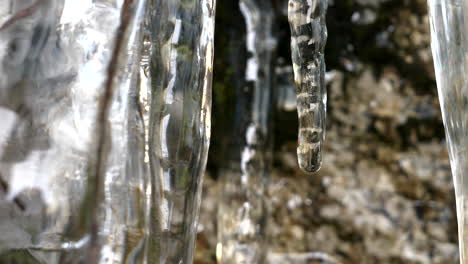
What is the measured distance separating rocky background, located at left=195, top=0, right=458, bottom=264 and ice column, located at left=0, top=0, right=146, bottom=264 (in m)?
0.68

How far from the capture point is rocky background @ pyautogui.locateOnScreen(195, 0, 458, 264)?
1.16 m

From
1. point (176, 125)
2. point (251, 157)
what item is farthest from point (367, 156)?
point (176, 125)

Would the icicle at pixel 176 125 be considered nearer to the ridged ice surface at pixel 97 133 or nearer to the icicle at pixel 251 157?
the ridged ice surface at pixel 97 133

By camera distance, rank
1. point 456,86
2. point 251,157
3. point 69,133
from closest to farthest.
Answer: point 69,133
point 456,86
point 251,157

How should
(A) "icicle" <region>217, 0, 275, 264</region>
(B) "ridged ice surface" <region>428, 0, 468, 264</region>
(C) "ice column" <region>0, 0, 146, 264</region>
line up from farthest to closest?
(A) "icicle" <region>217, 0, 275, 264</region> → (B) "ridged ice surface" <region>428, 0, 468, 264</region> → (C) "ice column" <region>0, 0, 146, 264</region>

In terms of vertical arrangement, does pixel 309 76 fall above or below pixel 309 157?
above

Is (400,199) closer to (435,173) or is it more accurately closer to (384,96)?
(435,173)

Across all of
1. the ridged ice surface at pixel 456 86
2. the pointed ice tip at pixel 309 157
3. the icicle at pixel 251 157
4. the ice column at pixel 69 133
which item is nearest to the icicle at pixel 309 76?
the pointed ice tip at pixel 309 157

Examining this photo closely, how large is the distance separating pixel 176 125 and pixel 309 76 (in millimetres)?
256

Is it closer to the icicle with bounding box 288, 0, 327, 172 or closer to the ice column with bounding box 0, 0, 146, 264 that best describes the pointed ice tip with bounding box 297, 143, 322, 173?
the icicle with bounding box 288, 0, 327, 172

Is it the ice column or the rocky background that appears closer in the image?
the ice column

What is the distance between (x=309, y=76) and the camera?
75 centimetres

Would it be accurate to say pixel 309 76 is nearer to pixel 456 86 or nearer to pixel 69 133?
pixel 456 86

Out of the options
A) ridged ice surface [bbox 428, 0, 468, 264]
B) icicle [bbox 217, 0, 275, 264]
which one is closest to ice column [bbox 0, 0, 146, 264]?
ridged ice surface [bbox 428, 0, 468, 264]
